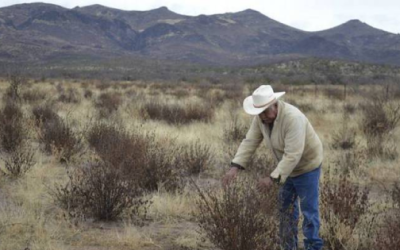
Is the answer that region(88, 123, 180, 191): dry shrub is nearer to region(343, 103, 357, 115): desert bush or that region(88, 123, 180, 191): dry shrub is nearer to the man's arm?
the man's arm

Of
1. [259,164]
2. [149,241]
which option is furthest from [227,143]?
[149,241]

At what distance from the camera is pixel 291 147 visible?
436 centimetres

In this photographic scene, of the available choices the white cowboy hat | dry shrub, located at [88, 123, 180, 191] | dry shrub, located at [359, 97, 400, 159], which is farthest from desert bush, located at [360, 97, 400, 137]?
the white cowboy hat

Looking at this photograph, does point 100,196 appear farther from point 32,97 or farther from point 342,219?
point 32,97

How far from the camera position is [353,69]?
62125 mm

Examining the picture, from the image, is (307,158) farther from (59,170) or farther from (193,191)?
(59,170)

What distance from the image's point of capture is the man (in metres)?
4.35

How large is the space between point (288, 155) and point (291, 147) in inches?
3.4

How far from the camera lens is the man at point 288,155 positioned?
4.35 metres

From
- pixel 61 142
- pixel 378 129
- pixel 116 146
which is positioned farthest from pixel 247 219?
pixel 378 129

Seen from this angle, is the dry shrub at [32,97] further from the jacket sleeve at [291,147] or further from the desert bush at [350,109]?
the jacket sleeve at [291,147]

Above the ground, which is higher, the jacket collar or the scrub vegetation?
the jacket collar

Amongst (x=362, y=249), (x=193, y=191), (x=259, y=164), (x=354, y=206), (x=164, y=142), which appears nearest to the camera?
(x=362, y=249)

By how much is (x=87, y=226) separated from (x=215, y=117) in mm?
10581
